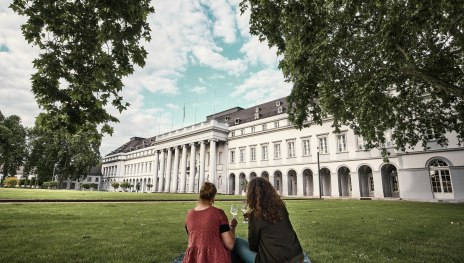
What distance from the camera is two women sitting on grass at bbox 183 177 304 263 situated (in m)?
3.04

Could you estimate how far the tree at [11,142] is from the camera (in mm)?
54188

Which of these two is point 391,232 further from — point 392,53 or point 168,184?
point 168,184

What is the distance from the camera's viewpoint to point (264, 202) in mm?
3066

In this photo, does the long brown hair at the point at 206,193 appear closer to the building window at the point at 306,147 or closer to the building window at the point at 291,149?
the building window at the point at 306,147

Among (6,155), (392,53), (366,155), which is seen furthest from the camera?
(6,155)

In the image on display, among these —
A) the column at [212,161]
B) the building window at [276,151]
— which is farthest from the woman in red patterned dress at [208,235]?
the column at [212,161]

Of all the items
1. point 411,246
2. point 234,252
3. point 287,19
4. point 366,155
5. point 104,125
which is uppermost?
point 287,19

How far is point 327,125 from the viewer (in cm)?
3509

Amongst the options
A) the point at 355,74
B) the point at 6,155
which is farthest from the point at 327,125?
the point at 6,155

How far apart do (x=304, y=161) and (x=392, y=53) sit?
28.8 meters

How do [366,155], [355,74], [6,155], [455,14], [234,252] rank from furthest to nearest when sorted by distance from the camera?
[6,155]
[366,155]
[355,74]
[455,14]
[234,252]

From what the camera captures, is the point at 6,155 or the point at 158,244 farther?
the point at 6,155

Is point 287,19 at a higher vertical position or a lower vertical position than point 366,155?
higher

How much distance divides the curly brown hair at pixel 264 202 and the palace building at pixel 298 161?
911 inches
